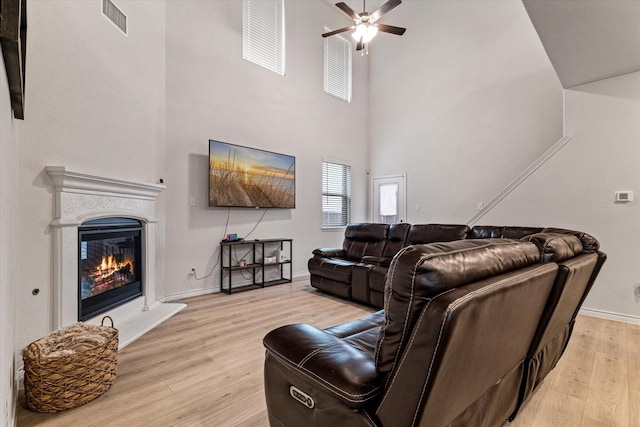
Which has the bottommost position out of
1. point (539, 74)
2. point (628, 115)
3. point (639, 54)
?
point (628, 115)

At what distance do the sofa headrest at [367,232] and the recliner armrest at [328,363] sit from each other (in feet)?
Answer: 10.4

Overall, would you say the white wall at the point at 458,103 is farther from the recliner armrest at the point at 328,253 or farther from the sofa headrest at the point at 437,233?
the recliner armrest at the point at 328,253

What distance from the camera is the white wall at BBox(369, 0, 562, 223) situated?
4719 mm

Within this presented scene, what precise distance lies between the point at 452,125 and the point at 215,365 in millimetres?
5569

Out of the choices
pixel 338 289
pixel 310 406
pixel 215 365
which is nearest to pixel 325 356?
pixel 310 406

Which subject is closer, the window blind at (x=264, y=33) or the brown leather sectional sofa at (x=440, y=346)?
the brown leather sectional sofa at (x=440, y=346)

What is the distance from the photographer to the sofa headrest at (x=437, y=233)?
3600mm

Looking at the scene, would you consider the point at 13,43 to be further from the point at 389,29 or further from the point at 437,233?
the point at 389,29

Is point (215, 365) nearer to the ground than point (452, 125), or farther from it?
nearer to the ground

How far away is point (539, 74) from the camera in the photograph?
4.60 m

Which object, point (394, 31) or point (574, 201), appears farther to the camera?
point (394, 31)

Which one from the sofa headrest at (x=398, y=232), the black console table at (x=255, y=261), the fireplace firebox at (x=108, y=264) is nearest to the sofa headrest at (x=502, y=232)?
the sofa headrest at (x=398, y=232)

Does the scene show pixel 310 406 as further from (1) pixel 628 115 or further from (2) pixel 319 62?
(2) pixel 319 62

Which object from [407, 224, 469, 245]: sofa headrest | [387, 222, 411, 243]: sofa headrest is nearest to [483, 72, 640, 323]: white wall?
[407, 224, 469, 245]: sofa headrest
